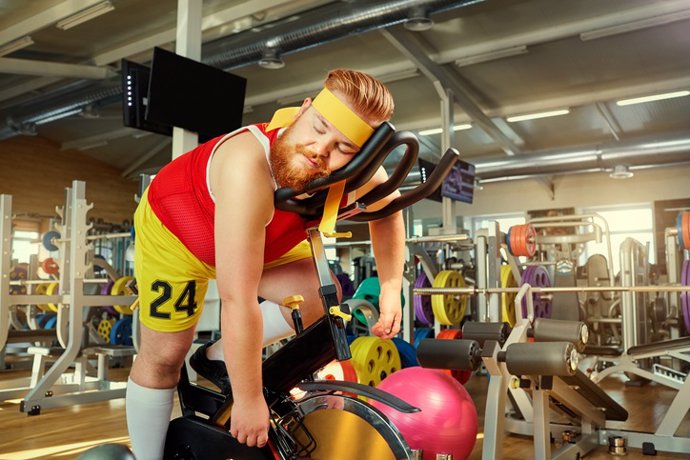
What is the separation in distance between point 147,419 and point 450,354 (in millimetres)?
1180

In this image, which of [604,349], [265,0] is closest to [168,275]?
[604,349]

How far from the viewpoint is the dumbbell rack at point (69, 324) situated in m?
3.70

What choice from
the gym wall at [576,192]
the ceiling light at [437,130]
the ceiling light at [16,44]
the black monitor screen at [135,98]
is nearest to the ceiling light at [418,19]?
the black monitor screen at [135,98]

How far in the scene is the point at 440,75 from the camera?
23.1 feet

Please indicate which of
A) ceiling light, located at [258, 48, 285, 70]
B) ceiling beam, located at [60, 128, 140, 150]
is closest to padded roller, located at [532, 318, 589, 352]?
ceiling light, located at [258, 48, 285, 70]

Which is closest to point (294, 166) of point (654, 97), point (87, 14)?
point (87, 14)

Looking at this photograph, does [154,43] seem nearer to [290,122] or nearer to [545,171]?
[545,171]

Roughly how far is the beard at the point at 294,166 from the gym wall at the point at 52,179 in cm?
959

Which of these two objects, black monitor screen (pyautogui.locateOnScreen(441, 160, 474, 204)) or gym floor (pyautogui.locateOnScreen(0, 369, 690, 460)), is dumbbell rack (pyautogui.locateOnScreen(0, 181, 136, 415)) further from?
black monitor screen (pyautogui.locateOnScreen(441, 160, 474, 204))

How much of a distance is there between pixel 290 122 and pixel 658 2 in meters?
5.42

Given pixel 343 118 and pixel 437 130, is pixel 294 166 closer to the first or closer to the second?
pixel 343 118

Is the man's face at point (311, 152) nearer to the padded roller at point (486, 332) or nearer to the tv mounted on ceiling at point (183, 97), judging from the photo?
the padded roller at point (486, 332)

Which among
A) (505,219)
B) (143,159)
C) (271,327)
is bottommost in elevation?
(271,327)

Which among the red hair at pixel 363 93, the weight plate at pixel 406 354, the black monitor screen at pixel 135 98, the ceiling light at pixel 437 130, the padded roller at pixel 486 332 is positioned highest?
the ceiling light at pixel 437 130
